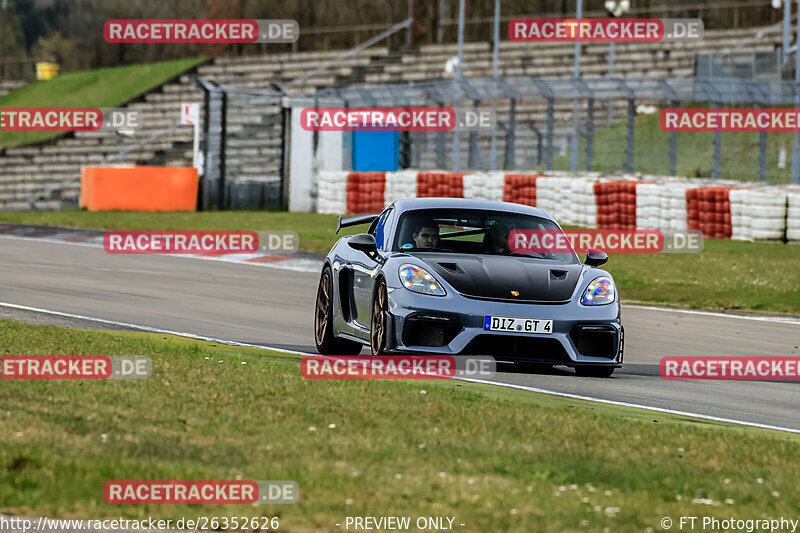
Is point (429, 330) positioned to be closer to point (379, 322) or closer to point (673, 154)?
point (379, 322)

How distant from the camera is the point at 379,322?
10.5 metres

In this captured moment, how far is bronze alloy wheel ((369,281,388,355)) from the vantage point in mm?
10367

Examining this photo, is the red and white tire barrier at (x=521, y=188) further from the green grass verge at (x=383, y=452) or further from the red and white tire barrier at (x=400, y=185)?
the green grass verge at (x=383, y=452)

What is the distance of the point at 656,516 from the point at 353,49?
177 feet

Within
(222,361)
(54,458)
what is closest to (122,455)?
(54,458)

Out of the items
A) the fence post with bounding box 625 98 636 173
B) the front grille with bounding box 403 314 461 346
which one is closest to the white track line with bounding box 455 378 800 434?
the front grille with bounding box 403 314 461 346

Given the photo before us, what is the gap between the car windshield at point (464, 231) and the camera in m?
11.1
